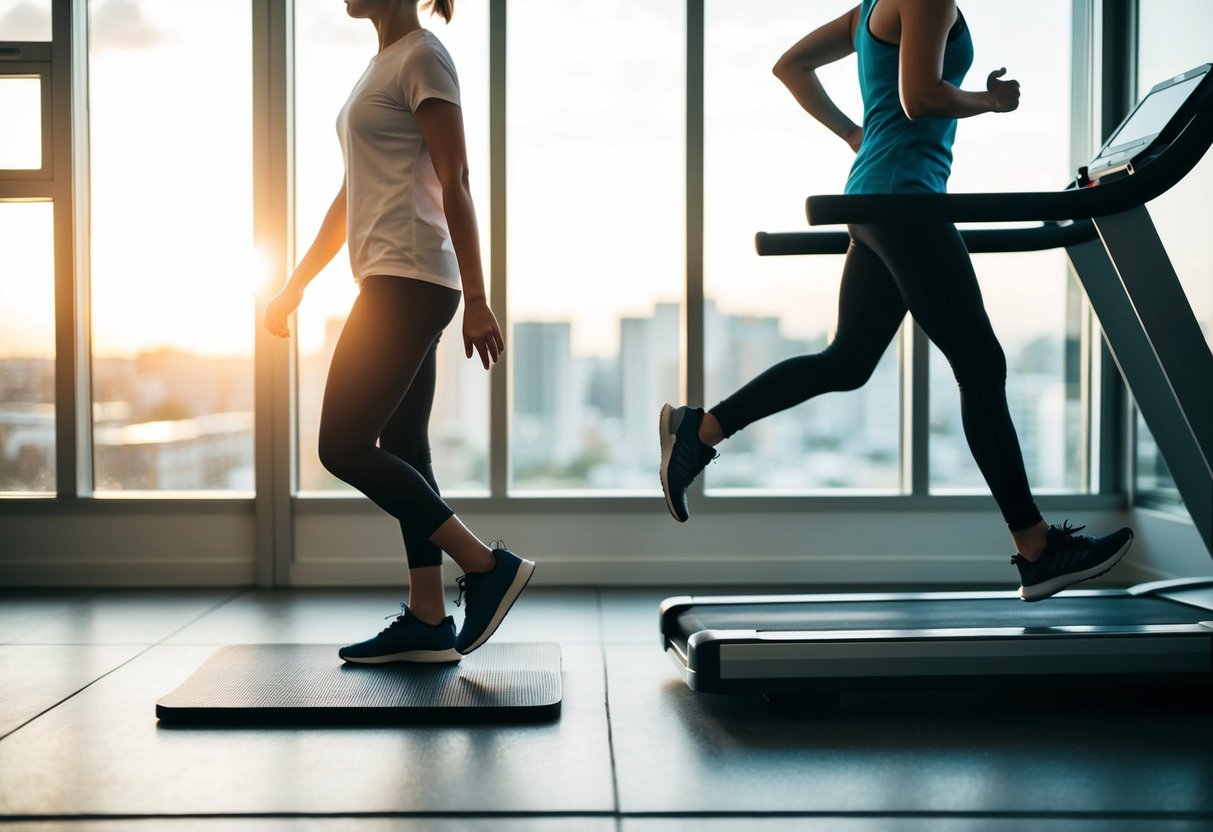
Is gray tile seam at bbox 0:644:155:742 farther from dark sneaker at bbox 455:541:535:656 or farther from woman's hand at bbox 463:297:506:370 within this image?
woman's hand at bbox 463:297:506:370

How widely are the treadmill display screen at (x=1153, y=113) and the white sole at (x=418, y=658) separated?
5.56ft

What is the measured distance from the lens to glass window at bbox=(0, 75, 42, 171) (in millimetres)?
3445

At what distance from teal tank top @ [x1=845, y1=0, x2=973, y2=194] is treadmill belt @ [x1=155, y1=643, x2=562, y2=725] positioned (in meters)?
1.19

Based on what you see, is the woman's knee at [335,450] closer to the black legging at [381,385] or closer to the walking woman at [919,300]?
the black legging at [381,385]

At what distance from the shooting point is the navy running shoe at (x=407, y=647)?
7.22 ft

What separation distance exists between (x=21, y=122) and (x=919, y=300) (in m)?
3.00

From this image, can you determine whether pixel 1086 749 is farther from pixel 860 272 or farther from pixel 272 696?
pixel 272 696

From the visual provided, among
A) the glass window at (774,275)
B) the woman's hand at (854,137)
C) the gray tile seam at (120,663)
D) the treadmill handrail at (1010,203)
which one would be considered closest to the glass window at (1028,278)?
the glass window at (774,275)

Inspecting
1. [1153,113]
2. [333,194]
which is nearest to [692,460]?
[1153,113]

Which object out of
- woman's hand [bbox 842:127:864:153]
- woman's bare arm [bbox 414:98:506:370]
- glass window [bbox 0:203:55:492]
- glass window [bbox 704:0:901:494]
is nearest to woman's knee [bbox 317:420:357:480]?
woman's bare arm [bbox 414:98:506:370]

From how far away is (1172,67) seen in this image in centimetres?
320

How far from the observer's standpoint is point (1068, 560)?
1.99 m

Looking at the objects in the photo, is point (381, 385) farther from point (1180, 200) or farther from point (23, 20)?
point (1180, 200)

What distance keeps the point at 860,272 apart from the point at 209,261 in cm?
229
